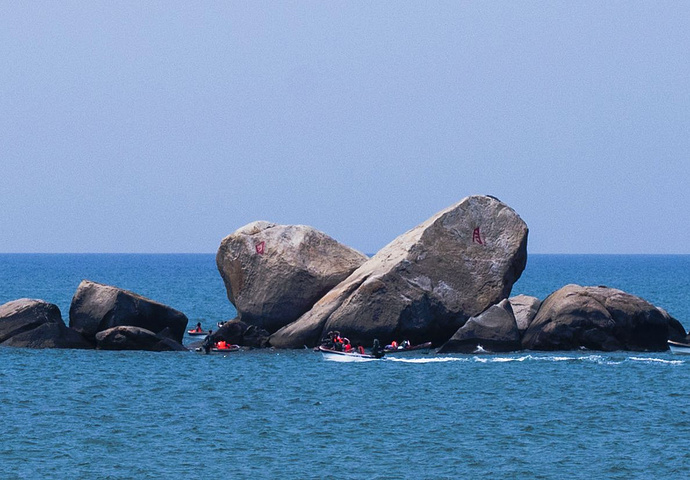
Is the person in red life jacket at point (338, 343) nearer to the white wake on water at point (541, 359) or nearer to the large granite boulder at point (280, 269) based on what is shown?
the white wake on water at point (541, 359)

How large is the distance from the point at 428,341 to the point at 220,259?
12.3 m

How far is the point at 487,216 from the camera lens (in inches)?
2095

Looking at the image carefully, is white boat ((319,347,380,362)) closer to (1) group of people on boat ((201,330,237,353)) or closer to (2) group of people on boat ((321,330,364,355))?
(2) group of people on boat ((321,330,364,355))

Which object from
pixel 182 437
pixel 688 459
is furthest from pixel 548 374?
pixel 182 437

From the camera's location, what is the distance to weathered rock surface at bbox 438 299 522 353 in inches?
1997

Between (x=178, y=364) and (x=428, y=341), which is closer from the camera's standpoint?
(x=178, y=364)

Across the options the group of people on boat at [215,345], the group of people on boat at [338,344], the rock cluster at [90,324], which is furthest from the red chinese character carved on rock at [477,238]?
the rock cluster at [90,324]

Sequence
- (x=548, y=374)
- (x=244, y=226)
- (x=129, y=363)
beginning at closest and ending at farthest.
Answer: (x=548, y=374) < (x=129, y=363) < (x=244, y=226)

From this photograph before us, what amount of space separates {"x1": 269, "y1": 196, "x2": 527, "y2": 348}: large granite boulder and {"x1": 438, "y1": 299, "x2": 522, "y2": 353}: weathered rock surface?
171cm

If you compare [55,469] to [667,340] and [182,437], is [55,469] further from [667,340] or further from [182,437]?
[667,340]

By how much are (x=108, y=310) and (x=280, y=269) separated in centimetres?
874

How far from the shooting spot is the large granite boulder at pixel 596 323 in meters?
50.8

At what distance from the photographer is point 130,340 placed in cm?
5234

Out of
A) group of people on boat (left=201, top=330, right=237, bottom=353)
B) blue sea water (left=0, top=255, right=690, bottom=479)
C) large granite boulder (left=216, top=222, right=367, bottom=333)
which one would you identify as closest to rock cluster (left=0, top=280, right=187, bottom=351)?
blue sea water (left=0, top=255, right=690, bottom=479)
